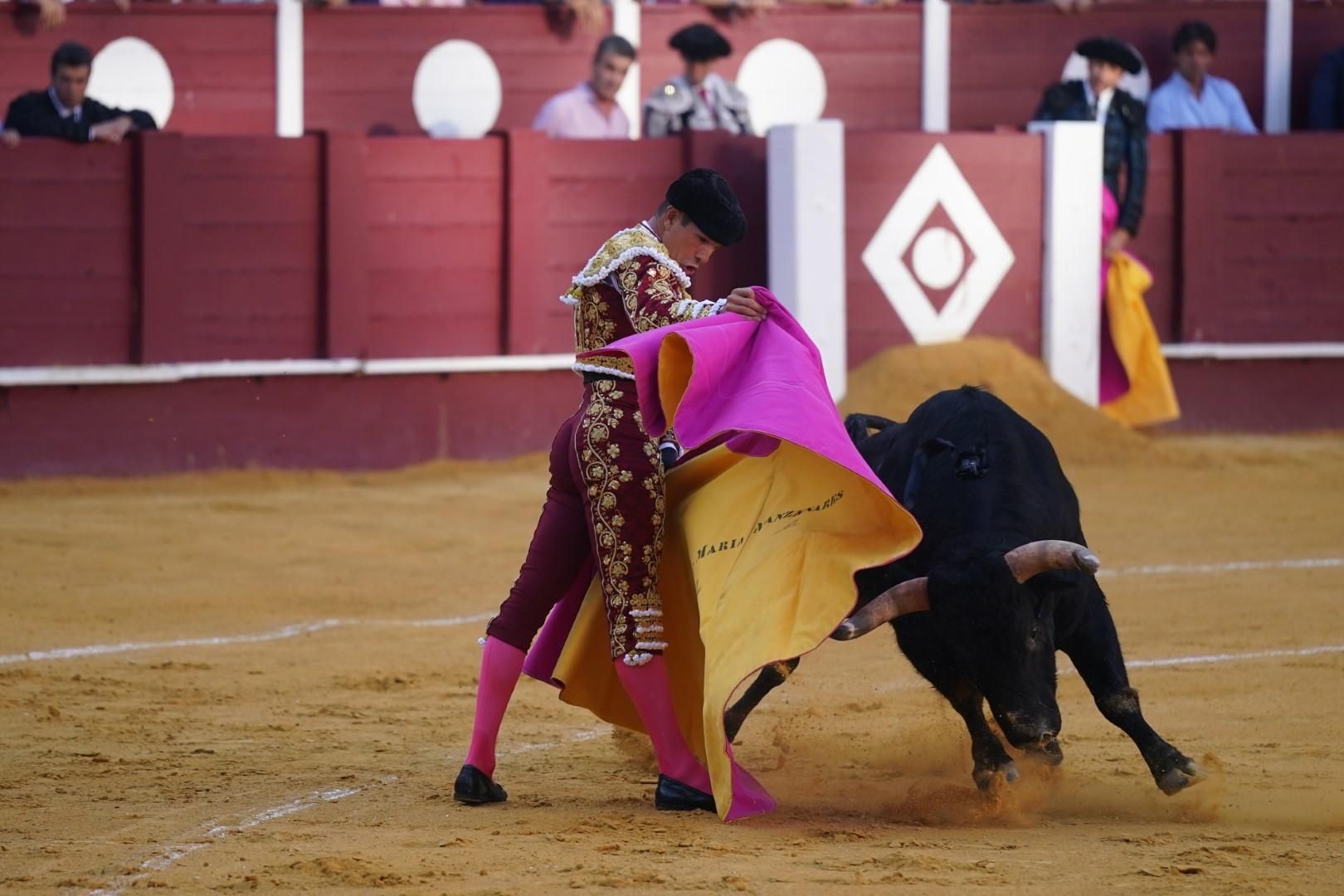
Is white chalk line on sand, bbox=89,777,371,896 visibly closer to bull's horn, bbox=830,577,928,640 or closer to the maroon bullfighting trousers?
the maroon bullfighting trousers

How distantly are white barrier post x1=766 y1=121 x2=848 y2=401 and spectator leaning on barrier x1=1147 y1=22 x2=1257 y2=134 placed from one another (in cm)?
175

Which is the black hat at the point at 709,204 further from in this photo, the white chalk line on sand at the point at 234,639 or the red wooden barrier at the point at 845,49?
the red wooden barrier at the point at 845,49

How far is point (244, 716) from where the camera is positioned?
13.9ft

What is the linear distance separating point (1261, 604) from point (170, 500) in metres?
3.66

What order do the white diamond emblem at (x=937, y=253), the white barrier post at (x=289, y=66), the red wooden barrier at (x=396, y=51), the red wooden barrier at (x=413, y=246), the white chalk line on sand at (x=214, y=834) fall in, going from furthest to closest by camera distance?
1. the red wooden barrier at (x=396, y=51)
2. the white barrier post at (x=289, y=66)
3. the white diamond emblem at (x=937, y=253)
4. the red wooden barrier at (x=413, y=246)
5. the white chalk line on sand at (x=214, y=834)

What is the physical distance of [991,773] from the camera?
350 centimetres

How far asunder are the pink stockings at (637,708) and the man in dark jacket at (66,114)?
14.9ft

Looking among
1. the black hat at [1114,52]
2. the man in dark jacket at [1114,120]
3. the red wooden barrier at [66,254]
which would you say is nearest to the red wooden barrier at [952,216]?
the man in dark jacket at [1114,120]

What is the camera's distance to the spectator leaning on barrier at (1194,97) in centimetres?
920

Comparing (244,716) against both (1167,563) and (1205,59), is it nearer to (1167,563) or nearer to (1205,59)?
(1167,563)

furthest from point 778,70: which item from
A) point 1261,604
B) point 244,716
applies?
point 244,716

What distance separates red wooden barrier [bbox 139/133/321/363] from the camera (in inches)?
296

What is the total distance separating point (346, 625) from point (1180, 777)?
2.55m

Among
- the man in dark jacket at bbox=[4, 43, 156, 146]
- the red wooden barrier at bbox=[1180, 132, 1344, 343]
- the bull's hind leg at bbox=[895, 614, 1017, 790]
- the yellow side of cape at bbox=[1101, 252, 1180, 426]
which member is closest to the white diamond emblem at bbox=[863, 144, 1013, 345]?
the yellow side of cape at bbox=[1101, 252, 1180, 426]
